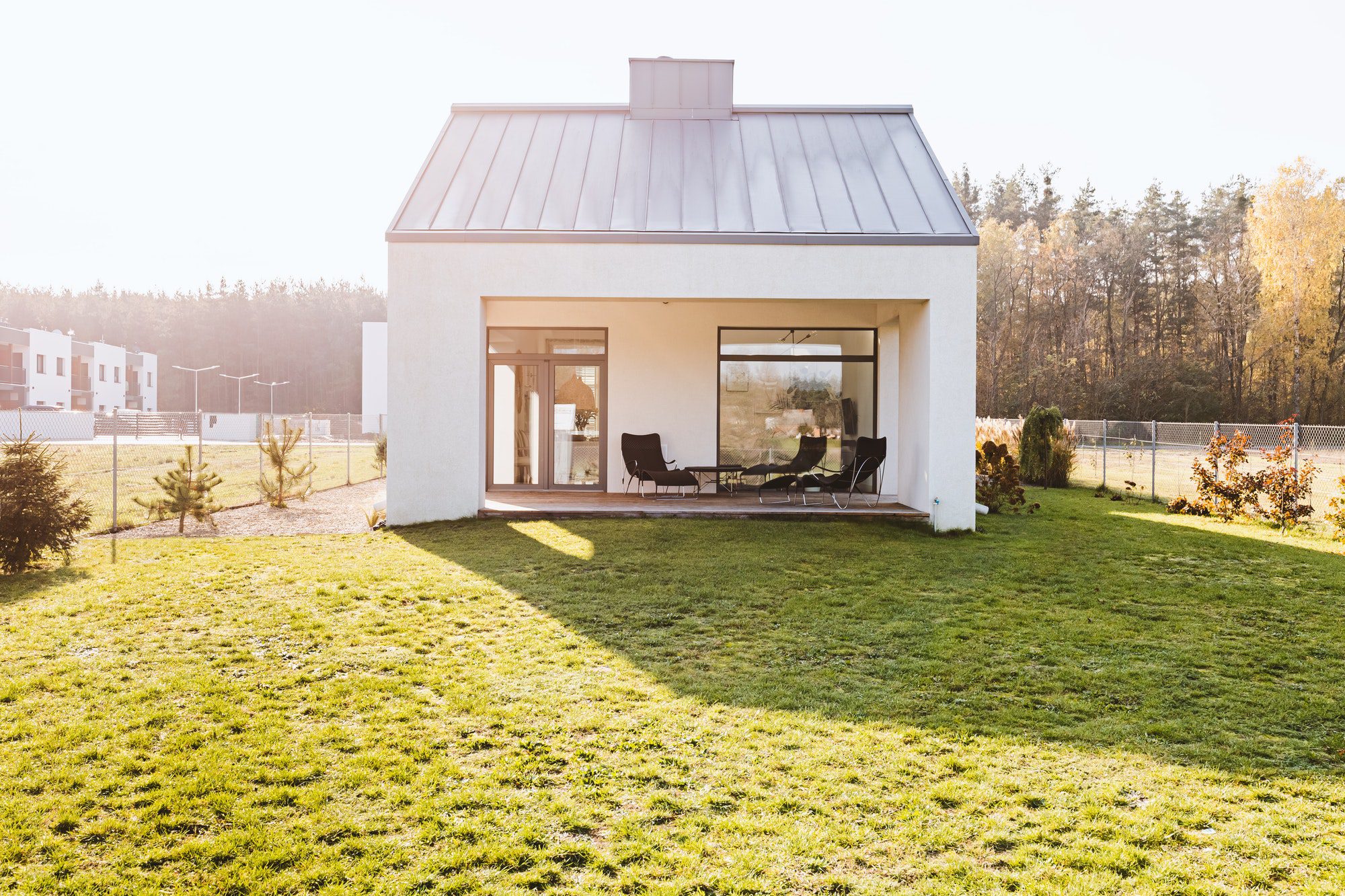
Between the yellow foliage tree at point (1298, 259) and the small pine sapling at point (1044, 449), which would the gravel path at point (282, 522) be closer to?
the small pine sapling at point (1044, 449)

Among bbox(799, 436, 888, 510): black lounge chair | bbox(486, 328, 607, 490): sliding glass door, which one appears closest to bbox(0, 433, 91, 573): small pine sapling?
bbox(486, 328, 607, 490): sliding glass door

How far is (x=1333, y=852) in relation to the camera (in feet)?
9.11

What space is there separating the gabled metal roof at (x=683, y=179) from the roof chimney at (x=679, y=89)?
151 millimetres

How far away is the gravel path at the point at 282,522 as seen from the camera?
1019 cm

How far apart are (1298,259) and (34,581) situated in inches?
1463

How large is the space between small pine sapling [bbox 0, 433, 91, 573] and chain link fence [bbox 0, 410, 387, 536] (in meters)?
0.26

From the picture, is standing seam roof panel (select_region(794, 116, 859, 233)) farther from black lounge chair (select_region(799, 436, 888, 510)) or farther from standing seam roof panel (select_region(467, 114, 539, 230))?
standing seam roof panel (select_region(467, 114, 539, 230))

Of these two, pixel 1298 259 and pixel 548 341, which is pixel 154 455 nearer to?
pixel 548 341

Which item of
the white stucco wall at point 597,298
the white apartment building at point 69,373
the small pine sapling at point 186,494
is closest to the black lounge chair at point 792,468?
the white stucco wall at point 597,298

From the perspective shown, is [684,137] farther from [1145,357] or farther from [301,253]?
[301,253]

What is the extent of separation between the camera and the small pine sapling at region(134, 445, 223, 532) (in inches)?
410

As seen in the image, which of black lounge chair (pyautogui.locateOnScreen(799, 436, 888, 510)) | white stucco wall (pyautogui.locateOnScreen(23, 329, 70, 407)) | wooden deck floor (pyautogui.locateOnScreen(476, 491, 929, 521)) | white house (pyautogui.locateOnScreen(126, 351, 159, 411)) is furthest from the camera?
white house (pyautogui.locateOnScreen(126, 351, 159, 411))

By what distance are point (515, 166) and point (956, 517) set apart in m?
7.85

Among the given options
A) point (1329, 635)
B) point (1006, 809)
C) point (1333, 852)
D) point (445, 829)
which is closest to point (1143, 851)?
point (1006, 809)
